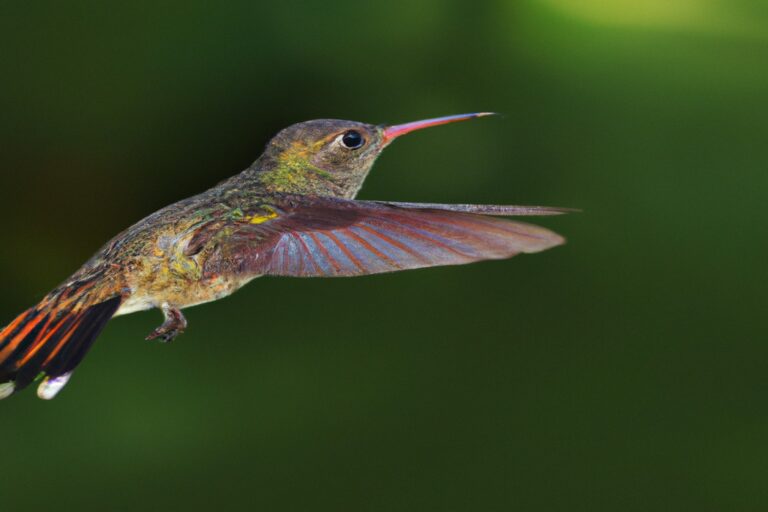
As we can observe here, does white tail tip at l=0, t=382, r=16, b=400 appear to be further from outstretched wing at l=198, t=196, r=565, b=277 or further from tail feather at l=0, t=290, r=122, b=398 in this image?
outstretched wing at l=198, t=196, r=565, b=277

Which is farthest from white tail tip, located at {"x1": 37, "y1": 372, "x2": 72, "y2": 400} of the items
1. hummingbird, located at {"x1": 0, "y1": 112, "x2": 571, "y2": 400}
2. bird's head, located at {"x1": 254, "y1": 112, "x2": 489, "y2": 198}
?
bird's head, located at {"x1": 254, "y1": 112, "x2": 489, "y2": 198}

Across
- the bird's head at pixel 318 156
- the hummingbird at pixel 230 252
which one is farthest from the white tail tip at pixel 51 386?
the bird's head at pixel 318 156

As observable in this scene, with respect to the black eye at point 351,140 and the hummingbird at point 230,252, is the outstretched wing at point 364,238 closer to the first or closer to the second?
the hummingbird at point 230,252

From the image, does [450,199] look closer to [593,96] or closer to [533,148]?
[533,148]

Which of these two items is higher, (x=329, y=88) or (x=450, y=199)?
(x=329, y=88)

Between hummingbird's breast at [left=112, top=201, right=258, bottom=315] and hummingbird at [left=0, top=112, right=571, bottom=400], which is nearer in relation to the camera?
hummingbird at [left=0, top=112, right=571, bottom=400]

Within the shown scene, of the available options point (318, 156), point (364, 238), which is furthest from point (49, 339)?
point (318, 156)

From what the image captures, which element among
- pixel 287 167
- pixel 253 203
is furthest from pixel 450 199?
pixel 253 203
